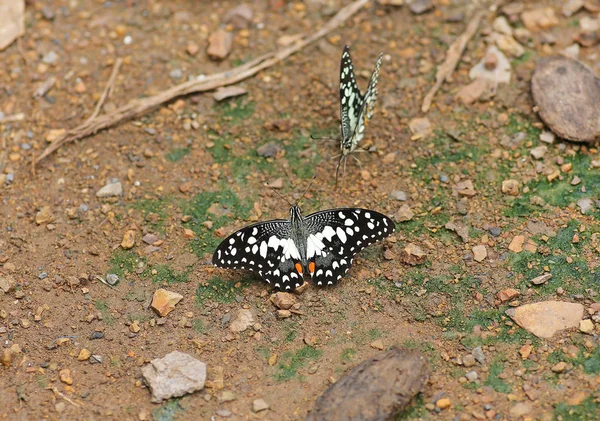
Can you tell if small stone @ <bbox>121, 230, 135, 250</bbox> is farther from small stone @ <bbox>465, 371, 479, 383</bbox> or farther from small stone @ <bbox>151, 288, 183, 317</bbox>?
small stone @ <bbox>465, 371, 479, 383</bbox>

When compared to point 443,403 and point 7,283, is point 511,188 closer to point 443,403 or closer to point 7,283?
point 443,403

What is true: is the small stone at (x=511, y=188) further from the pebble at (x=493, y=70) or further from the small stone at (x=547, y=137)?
the pebble at (x=493, y=70)

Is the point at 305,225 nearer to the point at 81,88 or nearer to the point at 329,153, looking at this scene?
the point at 329,153

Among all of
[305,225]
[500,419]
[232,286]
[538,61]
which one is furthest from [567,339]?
[538,61]

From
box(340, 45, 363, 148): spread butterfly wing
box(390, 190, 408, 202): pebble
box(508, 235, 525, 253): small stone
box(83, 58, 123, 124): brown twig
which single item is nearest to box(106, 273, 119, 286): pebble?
box(83, 58, 123, 124): brown twig

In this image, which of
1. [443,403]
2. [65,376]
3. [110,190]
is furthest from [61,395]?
[443,403]

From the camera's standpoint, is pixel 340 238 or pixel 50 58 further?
pixel 50 58
